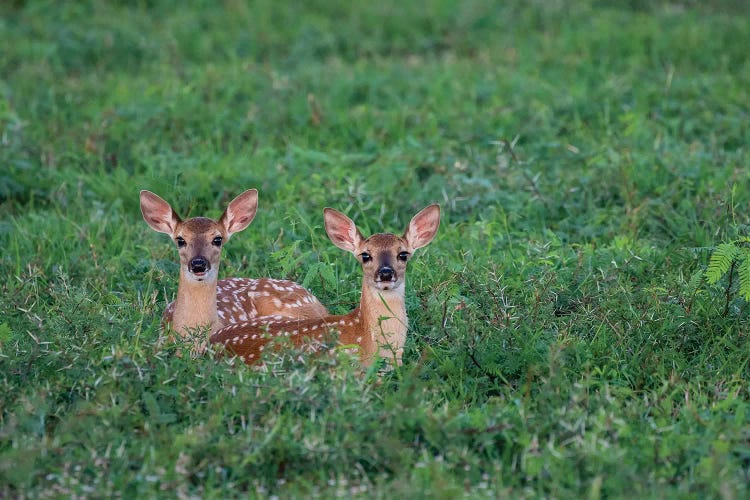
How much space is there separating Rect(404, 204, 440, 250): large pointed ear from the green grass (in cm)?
→ 25

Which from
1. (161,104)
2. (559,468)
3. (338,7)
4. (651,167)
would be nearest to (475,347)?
(559,468)

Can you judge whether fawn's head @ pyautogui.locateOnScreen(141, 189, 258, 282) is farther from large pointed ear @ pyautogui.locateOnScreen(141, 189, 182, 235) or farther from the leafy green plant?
the leafy green plant

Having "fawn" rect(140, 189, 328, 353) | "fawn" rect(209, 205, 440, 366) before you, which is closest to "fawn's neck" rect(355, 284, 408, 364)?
"fawn" rect(209, 205, 440, 366)

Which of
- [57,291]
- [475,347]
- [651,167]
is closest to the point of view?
[475,347]

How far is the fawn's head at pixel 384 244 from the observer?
5.64m

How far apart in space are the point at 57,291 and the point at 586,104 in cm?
442

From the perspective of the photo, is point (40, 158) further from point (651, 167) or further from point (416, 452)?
point (416, 452)

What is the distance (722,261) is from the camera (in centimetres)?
562

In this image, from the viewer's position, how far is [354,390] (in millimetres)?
4836

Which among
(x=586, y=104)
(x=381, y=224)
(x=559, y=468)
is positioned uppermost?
(x=586, y=104)

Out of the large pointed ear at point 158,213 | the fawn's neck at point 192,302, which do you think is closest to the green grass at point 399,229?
the fawn's neck at point 192,302

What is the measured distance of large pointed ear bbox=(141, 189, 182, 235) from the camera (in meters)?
6.16

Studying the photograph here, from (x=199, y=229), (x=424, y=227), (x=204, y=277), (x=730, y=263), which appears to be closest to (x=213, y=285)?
(x=204, y=277)

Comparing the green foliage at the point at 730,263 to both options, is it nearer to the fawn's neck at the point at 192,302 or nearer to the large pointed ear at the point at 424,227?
the large pointed ear at the point at 424,227
